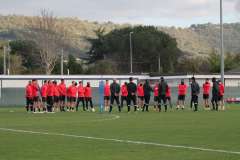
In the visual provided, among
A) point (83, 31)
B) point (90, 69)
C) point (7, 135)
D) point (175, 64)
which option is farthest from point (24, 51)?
point (7, 135)

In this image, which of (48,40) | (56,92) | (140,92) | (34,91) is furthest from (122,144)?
(48,40)

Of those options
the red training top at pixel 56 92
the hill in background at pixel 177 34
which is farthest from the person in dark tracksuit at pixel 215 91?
the hill in background at pixel 177 34

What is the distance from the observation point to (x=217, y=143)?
1630 cm

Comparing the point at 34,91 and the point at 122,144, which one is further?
the point at 34,91

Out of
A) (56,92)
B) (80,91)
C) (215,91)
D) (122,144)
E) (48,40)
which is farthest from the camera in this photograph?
(48,40)

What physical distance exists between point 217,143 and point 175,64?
10227 centimetres

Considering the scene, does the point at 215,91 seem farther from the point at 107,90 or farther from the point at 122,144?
the point at 122,144

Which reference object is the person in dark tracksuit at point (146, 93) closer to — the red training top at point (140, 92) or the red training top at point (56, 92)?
the red training top at point (140, 92)

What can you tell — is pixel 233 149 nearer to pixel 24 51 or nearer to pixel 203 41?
pixel 24 51

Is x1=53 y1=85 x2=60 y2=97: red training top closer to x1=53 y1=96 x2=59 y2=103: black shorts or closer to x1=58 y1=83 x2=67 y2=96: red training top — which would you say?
x1=53 y1=96 x2=59 y2=103: black shorts

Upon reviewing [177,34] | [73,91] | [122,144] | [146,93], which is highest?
[177,34]

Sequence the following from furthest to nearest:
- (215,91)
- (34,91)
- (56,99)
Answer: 1. (56,99)
2. (34,91)
3. (215,91)

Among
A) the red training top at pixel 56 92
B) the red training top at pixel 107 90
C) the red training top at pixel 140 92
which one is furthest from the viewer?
the red training top at pixel 140 92

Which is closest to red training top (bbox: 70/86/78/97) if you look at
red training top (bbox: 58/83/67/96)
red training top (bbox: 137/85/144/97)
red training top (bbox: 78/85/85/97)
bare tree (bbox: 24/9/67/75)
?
red training top (bbox: 78/85/85/97)
